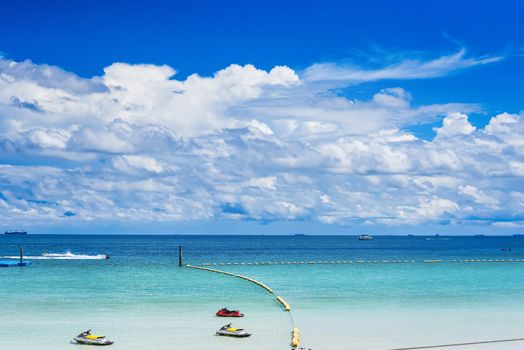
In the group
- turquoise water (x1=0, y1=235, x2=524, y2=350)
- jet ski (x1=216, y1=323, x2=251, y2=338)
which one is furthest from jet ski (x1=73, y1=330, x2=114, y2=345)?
jet ski (x1=216, y1=323, x2=251, y2=338)

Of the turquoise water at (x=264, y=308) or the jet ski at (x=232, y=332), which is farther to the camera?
the turquoise water at (x=264, y=308)

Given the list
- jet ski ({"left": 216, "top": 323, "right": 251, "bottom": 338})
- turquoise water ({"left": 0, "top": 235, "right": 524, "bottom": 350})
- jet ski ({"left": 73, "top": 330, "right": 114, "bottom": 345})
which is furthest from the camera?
turquoise water ({"left": 0, "top": 235, "right": 524, "bottom": 350})

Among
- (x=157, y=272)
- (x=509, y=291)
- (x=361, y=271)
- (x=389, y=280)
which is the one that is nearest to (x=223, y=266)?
(x=157, y=272)

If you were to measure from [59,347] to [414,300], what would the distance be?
34.6m

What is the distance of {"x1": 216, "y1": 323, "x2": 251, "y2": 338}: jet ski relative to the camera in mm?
42812

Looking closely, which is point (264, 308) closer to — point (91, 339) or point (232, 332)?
point (232, 332)

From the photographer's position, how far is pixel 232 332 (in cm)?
4294

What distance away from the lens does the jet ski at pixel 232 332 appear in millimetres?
42812

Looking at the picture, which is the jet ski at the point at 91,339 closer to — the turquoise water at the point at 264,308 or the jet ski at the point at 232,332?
the turquoise water at the point at 264,308

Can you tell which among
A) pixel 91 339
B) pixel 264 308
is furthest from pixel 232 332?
pixel 264 308

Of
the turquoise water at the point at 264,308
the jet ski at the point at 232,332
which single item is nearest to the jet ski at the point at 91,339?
the turquoise water at the point at 264,308

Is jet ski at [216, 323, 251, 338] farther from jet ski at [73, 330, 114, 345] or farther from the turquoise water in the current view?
jet ski at [73, 330, 114, 345]

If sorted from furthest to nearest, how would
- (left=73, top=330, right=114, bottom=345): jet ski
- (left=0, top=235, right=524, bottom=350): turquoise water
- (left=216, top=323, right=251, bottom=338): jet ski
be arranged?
(left=0, top=235, right=524, bottom=350): turquoise water → (left=216, top=323, right=251, bottom=338): jet ski → (left=73, top=330, right=114, bottom=345): jet ski

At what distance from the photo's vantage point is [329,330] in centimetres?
4525
